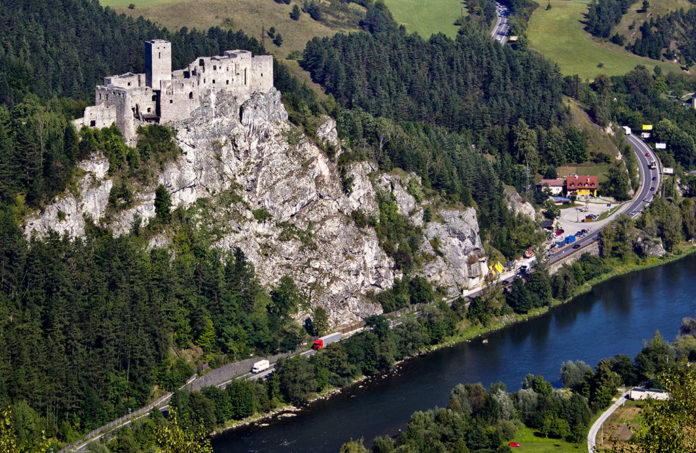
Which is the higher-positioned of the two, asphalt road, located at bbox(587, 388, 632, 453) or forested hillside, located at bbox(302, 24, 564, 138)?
forested hillside, located at bbox(302, 24, 564, 138)

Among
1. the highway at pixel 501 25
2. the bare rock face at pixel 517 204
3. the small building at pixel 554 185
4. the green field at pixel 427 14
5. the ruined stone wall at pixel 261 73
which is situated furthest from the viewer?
the highway at pixel 501 25

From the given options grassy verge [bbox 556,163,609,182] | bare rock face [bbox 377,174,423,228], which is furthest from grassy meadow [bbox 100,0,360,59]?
bare rock face [bbox 377,174,423,228]

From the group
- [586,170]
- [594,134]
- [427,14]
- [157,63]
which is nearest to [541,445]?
[157,63]

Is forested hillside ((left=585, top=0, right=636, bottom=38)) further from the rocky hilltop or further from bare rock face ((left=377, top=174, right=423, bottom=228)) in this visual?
the rocky hilltop

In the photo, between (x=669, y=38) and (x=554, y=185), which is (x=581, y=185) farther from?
(x=669, y=38)

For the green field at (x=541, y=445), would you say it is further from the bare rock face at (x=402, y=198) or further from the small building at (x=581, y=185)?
the small building at (x=581, y=185)

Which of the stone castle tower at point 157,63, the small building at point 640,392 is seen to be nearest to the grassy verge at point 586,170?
the small building at point 640,392
